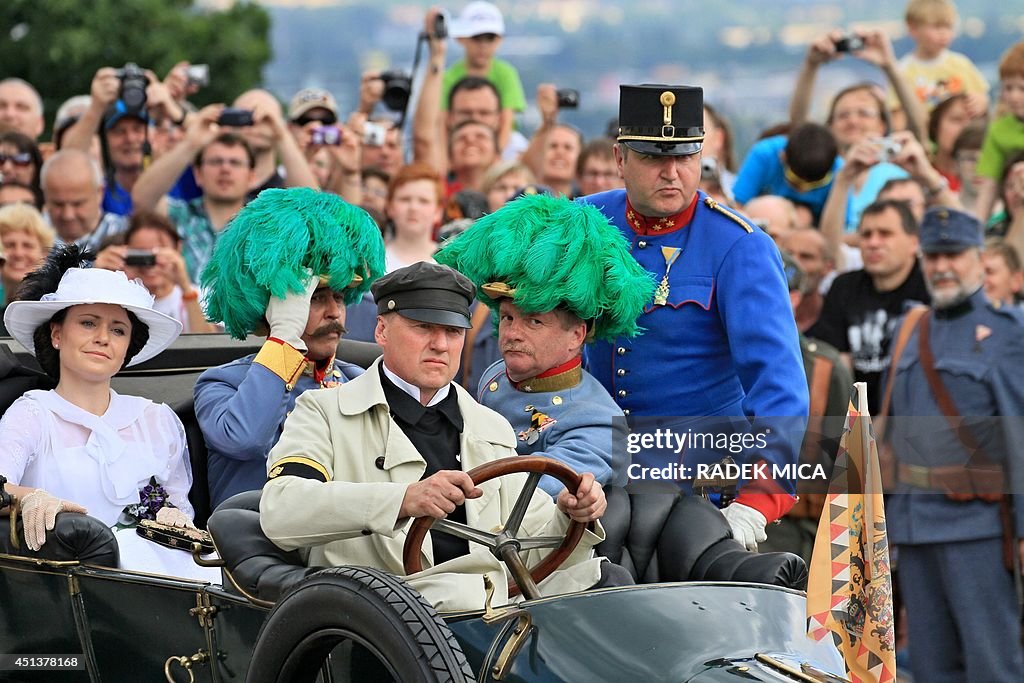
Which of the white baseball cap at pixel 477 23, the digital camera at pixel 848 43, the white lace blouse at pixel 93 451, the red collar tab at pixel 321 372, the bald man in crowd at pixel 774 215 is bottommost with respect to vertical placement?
the white lace blouse at pixel 93 451

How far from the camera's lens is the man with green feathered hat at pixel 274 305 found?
520 cm

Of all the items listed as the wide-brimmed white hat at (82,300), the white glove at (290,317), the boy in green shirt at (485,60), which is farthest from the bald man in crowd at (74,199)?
the white glove at (290,317)

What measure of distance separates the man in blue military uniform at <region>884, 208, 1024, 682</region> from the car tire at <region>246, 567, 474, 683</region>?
333 cm

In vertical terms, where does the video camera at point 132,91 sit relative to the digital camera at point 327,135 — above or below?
above

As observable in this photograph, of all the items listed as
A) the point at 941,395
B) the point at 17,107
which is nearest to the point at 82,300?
the point at 941,395

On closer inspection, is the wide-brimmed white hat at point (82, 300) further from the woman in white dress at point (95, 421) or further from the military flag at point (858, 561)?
the military flag at point (858, 561)

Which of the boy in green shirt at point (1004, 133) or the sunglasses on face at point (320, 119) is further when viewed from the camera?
the sunglasses on face at point (320, 119)

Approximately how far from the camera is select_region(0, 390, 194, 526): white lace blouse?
524cm

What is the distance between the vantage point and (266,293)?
17.4ft

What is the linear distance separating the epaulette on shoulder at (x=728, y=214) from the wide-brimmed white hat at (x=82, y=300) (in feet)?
5.94

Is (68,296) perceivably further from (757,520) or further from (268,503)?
(757,520)

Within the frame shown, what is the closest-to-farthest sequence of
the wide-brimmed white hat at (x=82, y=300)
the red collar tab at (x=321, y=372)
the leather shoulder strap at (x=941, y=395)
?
1. the wide-brimmed white hat at (x=82, y=300)
2. the red collar tab at (x=321, y=372)
3. the leather shoulder strap at (x=941, y=395)

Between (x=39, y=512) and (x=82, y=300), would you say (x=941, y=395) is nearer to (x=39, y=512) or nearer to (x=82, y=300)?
(x=82, y=300)

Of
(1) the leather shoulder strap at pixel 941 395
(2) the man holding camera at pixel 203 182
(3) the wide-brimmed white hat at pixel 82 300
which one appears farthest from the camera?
(2) the man holding camera at pixel 203 182
